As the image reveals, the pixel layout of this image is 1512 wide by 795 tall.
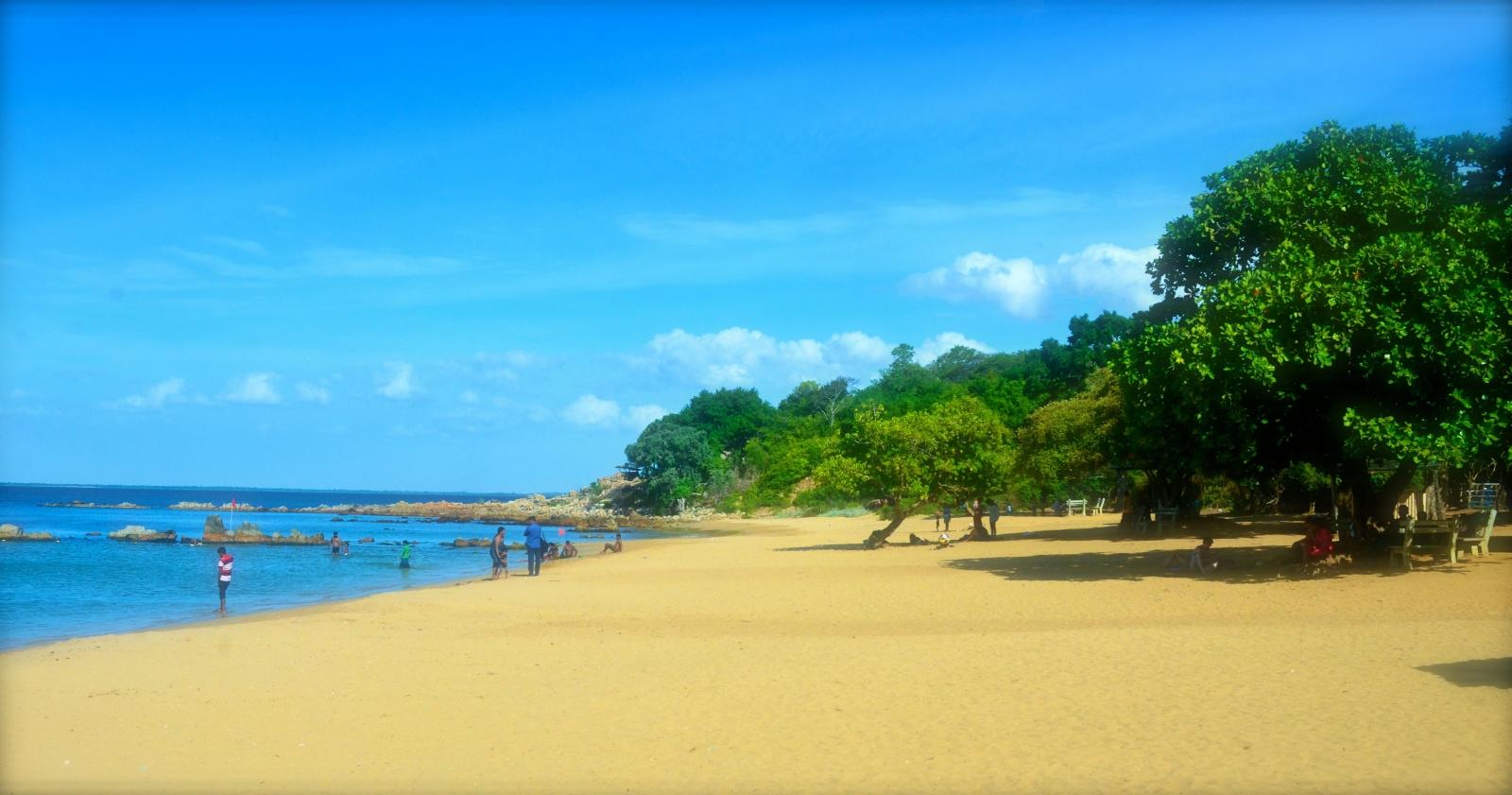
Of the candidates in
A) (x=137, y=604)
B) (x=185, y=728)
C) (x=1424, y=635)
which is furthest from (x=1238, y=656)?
(x=137, y=604)

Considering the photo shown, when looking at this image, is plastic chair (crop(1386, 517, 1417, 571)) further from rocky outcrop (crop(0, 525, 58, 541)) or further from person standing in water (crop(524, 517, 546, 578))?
rocky outcrop (crop(0, 525, 58, 541))

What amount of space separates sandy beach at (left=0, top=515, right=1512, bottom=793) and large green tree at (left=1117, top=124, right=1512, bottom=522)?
8.83 ft

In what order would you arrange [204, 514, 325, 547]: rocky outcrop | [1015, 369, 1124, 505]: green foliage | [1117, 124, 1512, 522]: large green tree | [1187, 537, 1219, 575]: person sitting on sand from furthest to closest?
1. [204, 514, 325, 547]: rocky outcrop
2. [1015, 369, 1124, 505]: green foliage
3. [1187, 537, 1219, 575]: person sitting on sand
4. [1117, 124, 1512, 522]: large green tree

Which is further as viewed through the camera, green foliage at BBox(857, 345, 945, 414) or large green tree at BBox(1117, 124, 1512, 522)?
green foliage at BBox(857, 345, 945, 414)

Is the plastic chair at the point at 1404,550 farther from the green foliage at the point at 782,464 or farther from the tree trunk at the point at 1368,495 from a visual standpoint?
the green foliage at the point at 782,464

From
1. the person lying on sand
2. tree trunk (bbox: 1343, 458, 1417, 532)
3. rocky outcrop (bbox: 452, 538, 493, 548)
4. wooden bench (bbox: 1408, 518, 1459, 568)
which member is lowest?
rocky outcrop (bbox: 452, 538, 493, 548)

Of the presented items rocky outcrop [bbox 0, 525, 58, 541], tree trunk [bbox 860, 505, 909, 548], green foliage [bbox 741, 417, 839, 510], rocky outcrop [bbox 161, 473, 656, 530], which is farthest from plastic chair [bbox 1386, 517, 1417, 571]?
rocky outcrop [bbox 0, 525, 58, 541]

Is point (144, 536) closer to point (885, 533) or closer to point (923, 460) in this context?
point (885, 533)

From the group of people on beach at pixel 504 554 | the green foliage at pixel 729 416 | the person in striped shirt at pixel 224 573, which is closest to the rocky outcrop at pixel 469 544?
the group of people on beach at pixel 504 554

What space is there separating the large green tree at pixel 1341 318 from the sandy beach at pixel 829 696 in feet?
8.83

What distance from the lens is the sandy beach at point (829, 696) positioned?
8.91 m

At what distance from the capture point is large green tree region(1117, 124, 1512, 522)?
57.5ft

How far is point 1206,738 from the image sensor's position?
9414mm

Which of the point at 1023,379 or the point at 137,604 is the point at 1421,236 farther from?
the point at 1023,379
